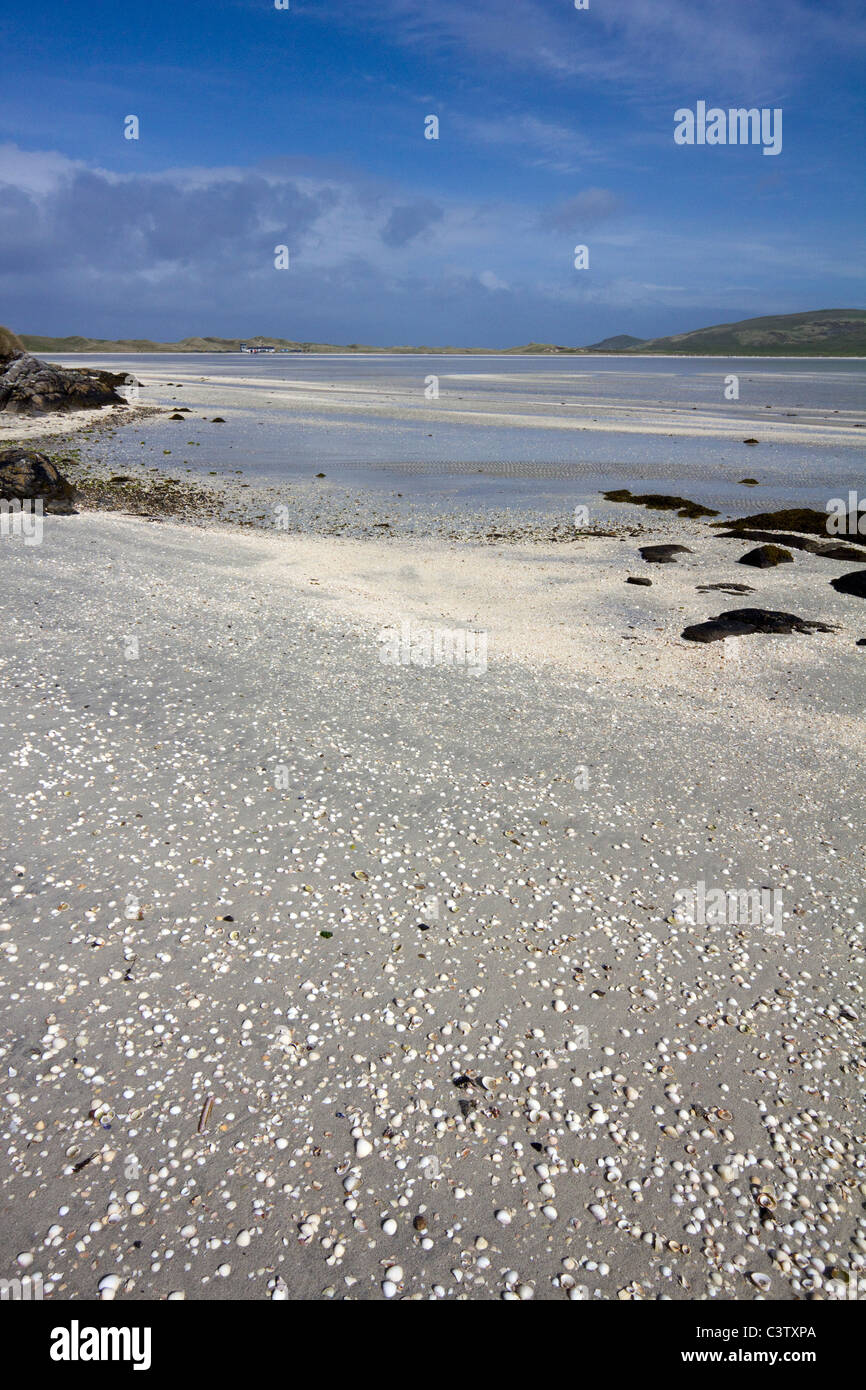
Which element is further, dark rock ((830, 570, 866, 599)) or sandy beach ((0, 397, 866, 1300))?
dark rock ((830, 570, 866, 599))

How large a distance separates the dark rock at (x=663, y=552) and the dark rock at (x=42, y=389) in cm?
4528

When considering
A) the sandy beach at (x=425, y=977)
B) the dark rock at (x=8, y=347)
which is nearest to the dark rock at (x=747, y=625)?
the sandy beach at (x=425, y=977)

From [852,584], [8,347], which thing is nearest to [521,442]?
[852,584]

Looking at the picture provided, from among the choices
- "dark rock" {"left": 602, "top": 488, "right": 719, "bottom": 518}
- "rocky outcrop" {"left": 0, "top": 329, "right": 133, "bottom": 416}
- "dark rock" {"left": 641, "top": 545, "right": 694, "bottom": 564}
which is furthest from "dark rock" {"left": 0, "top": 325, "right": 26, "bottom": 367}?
"dark rock" {"left": 641, "top": 545, "right": 694, "bottom": 564}

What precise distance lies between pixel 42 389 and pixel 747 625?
5322cm

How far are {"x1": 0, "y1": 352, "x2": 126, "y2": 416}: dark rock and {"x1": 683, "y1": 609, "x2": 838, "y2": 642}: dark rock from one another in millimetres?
50031

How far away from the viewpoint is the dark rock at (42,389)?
51469mm

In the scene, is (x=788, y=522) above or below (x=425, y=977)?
above

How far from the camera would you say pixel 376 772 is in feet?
32.7

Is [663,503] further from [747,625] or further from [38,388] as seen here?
[38,388]

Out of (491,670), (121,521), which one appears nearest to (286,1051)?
(491,670)

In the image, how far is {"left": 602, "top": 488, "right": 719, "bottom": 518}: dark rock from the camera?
28125mm

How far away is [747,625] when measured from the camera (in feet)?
52.4

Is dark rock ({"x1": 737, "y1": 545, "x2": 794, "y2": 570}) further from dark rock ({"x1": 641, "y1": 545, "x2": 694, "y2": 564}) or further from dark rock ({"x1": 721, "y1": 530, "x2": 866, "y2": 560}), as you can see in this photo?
dark rock ({"x1": 641, "y1": 545, "x2": 694, "y2": 564})
